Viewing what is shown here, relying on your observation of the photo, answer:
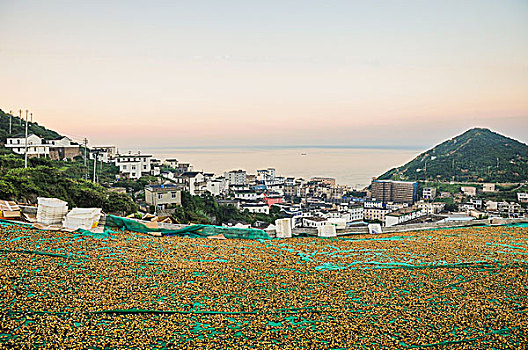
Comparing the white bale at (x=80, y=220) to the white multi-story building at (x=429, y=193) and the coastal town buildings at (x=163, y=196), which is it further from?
the white multi-story building at (x=429, y=193)

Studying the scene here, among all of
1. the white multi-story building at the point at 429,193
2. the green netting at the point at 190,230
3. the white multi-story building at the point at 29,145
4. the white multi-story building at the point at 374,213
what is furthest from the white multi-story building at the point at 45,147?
the white multi-story building at the point at 429,193

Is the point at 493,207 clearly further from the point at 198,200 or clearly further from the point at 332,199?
the point at 332,199

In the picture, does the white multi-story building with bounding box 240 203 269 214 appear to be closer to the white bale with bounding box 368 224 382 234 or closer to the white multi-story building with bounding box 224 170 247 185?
the white multi-story building with bounding box 224 170 247 185

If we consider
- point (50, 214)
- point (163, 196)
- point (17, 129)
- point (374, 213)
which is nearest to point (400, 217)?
point (163, 196)

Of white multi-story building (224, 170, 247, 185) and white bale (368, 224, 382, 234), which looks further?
white multi-story building (224, 170, 247, 185)

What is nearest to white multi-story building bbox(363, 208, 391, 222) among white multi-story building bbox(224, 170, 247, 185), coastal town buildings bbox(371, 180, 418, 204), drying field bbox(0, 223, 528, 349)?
coastal town buildings bbox(371, 180, 418, 204)

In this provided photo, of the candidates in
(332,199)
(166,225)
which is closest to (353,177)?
→ (332,199)

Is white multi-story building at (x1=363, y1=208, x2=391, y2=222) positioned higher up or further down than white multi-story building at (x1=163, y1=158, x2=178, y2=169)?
further down
